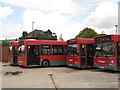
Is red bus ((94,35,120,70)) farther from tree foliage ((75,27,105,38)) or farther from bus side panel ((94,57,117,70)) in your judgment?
tree foliage ((75,27,105,38))

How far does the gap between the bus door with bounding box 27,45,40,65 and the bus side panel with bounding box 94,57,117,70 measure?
6.24 m

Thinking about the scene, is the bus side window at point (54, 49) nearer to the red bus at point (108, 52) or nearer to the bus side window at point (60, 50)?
the bus side window at point (60, 50)

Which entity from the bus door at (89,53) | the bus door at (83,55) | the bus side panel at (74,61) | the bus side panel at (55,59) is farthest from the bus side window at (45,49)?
the bus door at (89,53)

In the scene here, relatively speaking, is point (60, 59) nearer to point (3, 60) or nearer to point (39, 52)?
point (39, 52)

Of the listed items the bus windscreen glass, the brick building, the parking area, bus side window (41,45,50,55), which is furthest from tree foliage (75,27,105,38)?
the parking area

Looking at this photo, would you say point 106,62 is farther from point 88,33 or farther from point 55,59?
point 88,33

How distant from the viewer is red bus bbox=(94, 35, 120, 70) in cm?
1351

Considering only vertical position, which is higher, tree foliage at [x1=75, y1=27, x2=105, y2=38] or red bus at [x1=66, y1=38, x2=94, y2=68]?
tree foliage at [x1=75, y1=27, x2=105, y2=38]

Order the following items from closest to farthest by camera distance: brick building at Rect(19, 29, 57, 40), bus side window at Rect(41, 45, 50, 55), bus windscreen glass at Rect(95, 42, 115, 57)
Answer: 1. bus windscreen glass at Rect(95, 42, 115, 57)
2. bus side window at Rect(41, 45, 50, 55)
3. brick building at Rect(19, 29, 57, 40)

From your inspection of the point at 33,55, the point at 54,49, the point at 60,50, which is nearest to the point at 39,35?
the point at 60,50

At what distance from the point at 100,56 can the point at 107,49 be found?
3.45ft

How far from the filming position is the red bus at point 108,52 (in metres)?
13.5

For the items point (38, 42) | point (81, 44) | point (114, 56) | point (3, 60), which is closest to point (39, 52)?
point (38, 42)

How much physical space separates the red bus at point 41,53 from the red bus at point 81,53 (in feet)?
8.89
